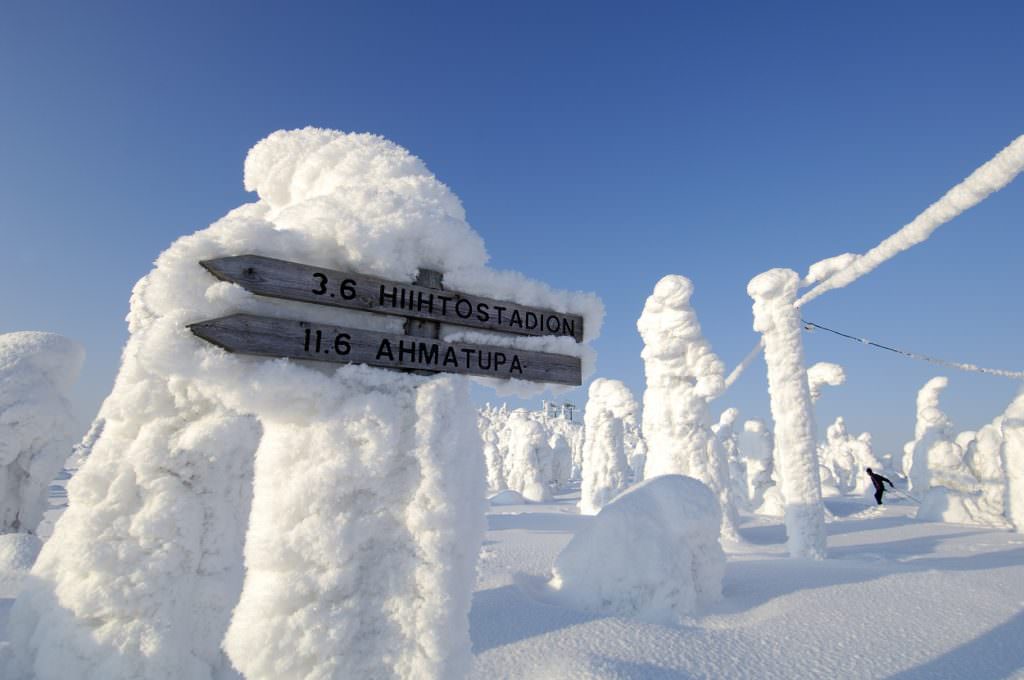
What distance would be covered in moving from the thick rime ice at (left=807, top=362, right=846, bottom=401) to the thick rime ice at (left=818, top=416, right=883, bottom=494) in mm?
26320

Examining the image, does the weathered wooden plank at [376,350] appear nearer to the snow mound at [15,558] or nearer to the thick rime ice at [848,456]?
the snow mound at [15,558]

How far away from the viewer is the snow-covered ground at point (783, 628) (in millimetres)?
3787

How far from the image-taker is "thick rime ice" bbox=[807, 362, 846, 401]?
46.8 feet

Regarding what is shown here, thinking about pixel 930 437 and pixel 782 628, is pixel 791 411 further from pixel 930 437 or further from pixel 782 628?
pixel 930 437

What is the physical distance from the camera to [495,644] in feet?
13.6

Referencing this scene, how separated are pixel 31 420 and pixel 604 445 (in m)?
14.4

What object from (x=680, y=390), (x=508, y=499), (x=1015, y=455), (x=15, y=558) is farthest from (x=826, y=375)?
(x=15, y=558)

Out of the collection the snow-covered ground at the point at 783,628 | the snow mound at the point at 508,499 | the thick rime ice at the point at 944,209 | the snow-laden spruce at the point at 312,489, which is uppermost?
the thick rime ice at the point at 944,209

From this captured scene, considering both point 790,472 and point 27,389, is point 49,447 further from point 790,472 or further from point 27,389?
point 790,472

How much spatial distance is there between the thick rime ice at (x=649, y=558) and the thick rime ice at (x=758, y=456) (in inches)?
706

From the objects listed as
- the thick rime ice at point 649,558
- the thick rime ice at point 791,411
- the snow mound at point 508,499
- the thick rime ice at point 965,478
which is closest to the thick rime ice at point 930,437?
the thick rime ice at point 965,478

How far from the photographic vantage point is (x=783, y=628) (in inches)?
180

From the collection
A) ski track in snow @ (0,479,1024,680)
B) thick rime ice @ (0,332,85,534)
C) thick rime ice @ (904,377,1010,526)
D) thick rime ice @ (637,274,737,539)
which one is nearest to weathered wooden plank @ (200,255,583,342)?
ski track in snow @ (0,479,1024,680)

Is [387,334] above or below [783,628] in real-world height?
above
